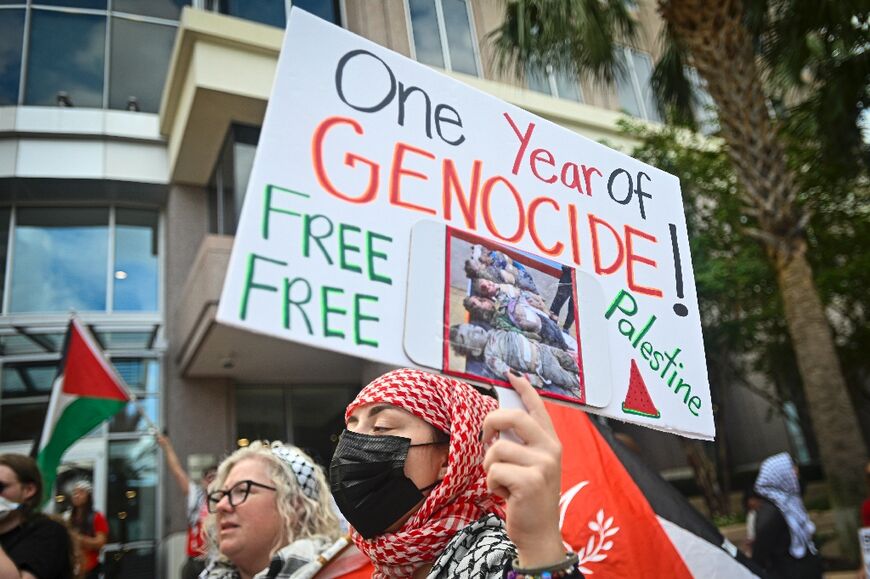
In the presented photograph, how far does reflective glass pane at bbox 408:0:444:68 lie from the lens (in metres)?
3.22

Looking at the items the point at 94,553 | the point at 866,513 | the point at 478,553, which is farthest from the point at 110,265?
the point at 478,553

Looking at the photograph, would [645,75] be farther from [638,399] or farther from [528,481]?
→ [528,481]

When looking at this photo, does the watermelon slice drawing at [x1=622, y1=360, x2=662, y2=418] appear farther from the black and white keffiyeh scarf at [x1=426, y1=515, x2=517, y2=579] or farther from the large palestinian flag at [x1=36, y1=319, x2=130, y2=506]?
the large palestinian flag at [x1=36, y1=319, x2=130, y2=506]

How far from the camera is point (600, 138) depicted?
376 inches

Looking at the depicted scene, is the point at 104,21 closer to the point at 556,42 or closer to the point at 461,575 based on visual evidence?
the point at 556,42

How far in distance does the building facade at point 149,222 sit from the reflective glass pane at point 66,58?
3 cm

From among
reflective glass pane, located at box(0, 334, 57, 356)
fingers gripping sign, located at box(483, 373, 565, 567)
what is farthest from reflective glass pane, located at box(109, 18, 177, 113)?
fingers gripping sign, located at box(483, 373, 565, 567)

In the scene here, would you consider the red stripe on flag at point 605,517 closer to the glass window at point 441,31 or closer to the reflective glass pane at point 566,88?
the glass window at point 441,31

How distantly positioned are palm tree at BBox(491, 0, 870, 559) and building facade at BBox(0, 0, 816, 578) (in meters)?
0.47

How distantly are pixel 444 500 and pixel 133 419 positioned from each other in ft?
32.0

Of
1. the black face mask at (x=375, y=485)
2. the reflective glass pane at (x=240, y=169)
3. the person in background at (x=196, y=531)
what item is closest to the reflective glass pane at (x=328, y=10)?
the black face mask at (x=375, y=485)

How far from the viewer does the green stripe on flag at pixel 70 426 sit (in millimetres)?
5031

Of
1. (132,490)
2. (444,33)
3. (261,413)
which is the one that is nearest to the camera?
(444,33)

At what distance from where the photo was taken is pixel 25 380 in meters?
9.61
